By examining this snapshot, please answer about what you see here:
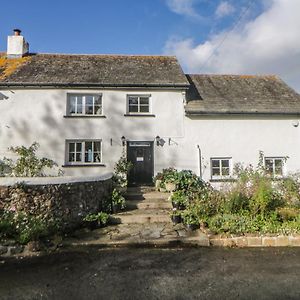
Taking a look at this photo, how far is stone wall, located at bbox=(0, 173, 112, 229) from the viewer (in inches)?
329

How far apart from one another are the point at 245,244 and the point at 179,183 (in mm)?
5002

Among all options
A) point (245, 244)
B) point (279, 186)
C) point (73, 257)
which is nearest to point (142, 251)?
point (73, 257)

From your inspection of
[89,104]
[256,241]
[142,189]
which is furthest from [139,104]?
[256,241]

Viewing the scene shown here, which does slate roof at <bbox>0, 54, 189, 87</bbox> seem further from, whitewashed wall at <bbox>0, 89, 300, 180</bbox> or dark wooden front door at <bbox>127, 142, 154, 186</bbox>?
dark wooden front door at <bbox>127, 142, 154, 186</bbox>

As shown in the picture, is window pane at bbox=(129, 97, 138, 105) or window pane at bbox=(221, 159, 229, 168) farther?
window pane at bbox=(129, 97, 138, 105)

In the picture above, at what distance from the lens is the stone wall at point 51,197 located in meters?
8.37

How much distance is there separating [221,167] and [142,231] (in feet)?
25.9

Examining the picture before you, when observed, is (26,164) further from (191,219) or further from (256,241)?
(256,241)

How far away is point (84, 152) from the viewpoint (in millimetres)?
15352

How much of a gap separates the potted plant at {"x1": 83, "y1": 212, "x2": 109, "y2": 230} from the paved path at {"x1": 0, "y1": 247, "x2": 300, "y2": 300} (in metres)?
1.51

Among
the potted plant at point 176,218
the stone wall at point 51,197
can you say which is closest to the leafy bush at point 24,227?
the stone wall at point 51,197

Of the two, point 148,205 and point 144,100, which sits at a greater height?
point 144,100

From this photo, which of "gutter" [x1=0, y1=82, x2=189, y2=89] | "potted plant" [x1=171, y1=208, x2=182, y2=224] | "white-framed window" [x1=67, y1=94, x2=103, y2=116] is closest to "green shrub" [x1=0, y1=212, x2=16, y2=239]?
"potted plant" [x1=171, y1=208, x2=182, y2=224]

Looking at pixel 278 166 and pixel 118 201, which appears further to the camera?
pixel 278 166
